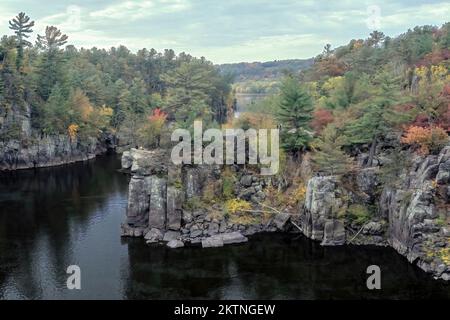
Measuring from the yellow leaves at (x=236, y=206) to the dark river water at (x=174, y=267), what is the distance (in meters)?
4.55

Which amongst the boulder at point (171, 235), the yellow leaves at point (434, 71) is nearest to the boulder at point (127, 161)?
the boulder at point (171, 235)

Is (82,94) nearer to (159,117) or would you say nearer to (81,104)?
(81,104)

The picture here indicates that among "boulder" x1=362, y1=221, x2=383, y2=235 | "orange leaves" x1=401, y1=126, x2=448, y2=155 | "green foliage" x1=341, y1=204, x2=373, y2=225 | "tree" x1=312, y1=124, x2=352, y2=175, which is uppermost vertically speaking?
"orange leaves" x1=401, y1=126, x2=448, y2=155

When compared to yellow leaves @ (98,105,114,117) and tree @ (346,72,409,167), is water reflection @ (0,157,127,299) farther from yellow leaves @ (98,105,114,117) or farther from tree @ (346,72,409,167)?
yellow leaves @ (98,105,114,117)

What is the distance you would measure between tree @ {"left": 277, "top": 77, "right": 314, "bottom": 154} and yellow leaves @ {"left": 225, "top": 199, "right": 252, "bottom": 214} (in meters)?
8.81

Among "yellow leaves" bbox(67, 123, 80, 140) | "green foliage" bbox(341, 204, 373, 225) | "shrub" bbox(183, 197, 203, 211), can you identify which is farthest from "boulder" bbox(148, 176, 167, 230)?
"yellow leaves" bbox(67, 123, 80, 140)

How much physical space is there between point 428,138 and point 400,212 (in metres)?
7.59

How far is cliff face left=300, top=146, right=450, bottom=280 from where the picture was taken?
4188 cm

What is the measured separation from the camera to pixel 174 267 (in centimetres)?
4284

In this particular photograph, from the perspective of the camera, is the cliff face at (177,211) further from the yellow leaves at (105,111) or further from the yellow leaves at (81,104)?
the yellow leaves at (105,111)

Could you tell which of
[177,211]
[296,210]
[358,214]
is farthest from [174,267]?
[358,214]

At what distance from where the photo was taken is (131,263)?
1720 inches

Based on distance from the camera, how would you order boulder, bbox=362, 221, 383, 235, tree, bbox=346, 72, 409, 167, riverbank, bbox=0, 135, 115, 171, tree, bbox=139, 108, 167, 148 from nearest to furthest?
1. boulder, bbox=362, 221, 383, 235
2. tree, bbox=346, 72, 409, 167
3. tree, bbox=139, 108, 167, 148
4. riverbank, bbox=0, 135, 115, 171
